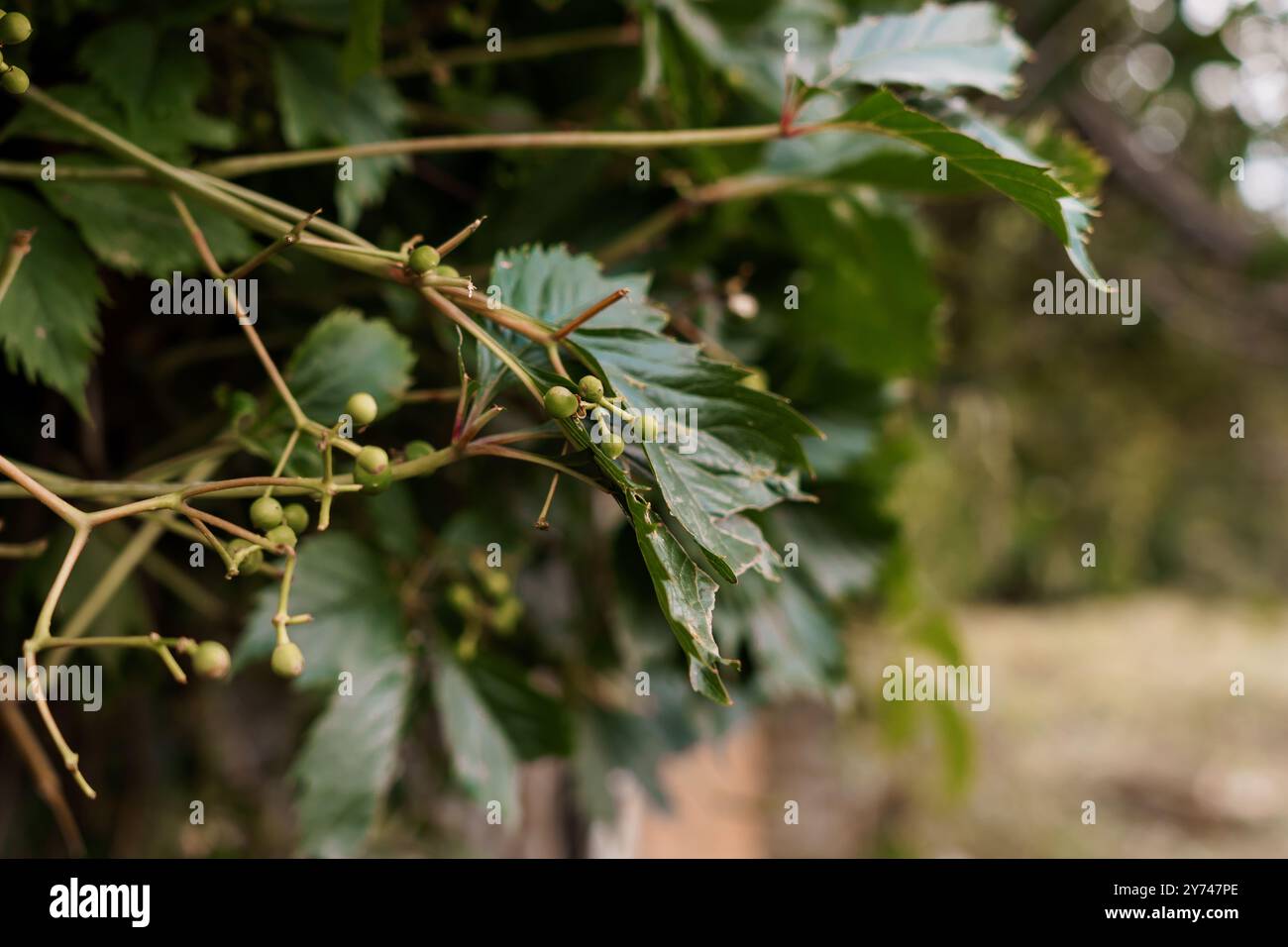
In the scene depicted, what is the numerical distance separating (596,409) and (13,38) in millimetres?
189

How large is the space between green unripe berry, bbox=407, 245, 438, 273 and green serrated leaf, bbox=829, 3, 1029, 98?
208 mm

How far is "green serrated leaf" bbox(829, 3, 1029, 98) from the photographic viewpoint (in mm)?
362

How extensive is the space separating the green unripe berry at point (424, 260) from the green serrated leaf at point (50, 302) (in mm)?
162

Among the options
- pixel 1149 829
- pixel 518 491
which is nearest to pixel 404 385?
pixel 518 491

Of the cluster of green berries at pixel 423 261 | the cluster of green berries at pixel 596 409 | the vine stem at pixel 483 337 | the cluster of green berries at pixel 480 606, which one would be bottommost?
the cluster of green berries at pixel 480 606

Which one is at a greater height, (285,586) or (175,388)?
(175,388)

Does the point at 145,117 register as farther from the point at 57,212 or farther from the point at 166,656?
the point at 166,656

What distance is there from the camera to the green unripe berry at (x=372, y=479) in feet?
0.77

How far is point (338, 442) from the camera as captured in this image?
24 centimetres

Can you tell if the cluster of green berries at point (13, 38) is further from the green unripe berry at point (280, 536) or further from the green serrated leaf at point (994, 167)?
Answer: the green serrated leaf at point (994, 167)

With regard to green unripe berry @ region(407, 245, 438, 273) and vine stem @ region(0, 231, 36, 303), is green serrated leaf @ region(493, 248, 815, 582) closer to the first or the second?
green unripe berry @ region(407, 245, 438, 273)

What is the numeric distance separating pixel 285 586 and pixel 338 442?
0.13ft

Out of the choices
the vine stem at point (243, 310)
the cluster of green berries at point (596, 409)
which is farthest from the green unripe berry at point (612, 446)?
the vine stem at point (243, 310)

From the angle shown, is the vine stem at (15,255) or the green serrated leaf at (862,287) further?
the green serrated leaf at (862,287)
